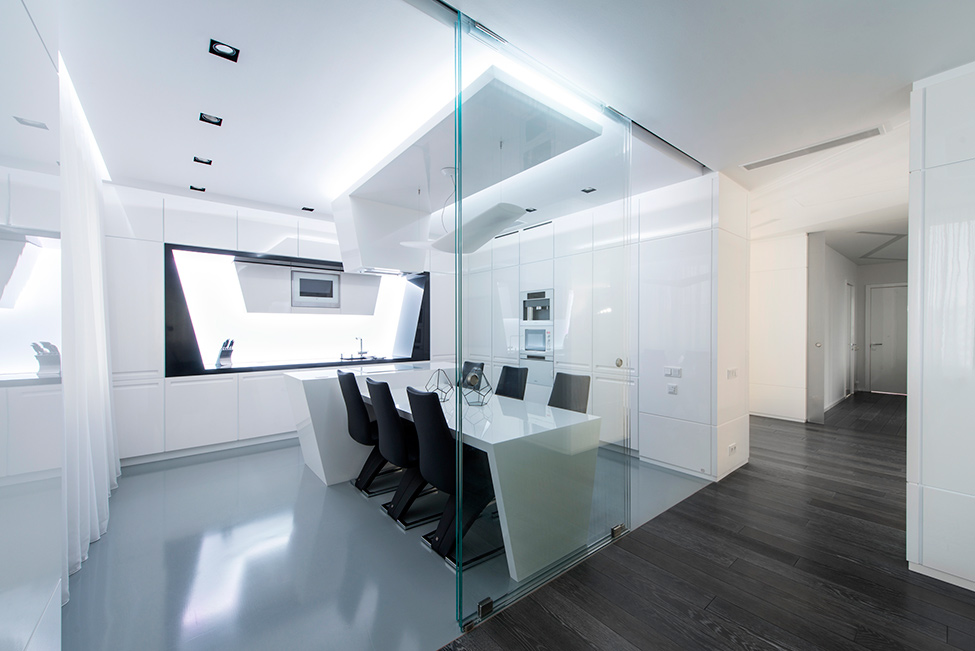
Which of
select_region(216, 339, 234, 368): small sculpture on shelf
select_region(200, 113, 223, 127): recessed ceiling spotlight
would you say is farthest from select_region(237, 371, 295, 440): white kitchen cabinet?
select_region(200, 113, 223, 127): recessed ceiling spotlight

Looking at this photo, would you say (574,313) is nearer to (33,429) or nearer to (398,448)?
(398,448)

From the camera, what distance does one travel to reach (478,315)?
1.86 metres

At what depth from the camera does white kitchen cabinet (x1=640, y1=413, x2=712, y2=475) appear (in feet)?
11.2

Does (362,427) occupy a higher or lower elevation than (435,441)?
lower

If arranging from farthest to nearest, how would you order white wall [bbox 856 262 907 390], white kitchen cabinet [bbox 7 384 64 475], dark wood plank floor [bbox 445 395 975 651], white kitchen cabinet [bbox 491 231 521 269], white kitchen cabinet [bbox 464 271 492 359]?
white wall [bbox 856 262 907 390] < white kitchen cabinet [bbox 491 231 521 269] < white kitchen cabinet [bbox 464 271 492 359] < dark wood plank floor [bbox 445 395 975 651] < white kitchen cabinet [bbox 7 384 64 475]

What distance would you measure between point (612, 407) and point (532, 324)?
2.89ft

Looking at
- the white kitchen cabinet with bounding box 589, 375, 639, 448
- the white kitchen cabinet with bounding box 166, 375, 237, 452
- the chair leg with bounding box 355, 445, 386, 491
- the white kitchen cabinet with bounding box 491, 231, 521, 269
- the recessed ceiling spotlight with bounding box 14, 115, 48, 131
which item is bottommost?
the chair leg with bounding box 355, 445, 386, 491

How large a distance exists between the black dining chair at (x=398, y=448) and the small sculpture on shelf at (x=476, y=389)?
33.2 inches

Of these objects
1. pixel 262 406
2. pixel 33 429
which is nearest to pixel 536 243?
pixel 33 429

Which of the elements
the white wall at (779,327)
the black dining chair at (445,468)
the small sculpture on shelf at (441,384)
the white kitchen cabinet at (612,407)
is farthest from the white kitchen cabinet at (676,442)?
the white wall at (779,327)

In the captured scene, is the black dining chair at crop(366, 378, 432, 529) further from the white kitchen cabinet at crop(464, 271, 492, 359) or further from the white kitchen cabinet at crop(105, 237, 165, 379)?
the white kitchen cabinet at crop(105, 237, 165, 379)

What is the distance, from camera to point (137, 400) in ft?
13.0

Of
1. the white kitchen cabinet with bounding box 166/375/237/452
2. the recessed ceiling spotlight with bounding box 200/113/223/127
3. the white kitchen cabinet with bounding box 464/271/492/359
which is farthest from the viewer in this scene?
the white kitchen cabinet with bounding box 166/375/237/452

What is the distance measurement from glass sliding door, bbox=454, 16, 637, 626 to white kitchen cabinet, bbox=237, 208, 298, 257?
11.8 feet
